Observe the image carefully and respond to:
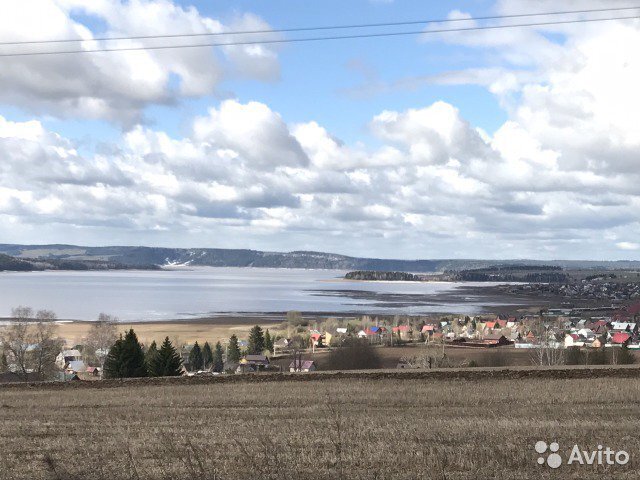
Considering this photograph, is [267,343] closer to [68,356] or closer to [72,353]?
[72,353]

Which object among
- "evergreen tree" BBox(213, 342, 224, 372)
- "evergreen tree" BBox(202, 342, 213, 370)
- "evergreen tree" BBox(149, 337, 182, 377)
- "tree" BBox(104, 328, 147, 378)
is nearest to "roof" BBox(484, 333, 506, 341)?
"evergreen tree" BBox(213, 342, 224, 372)

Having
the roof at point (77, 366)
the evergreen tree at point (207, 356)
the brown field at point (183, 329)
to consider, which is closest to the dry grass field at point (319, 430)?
the evergreen tree at point (207, 356)

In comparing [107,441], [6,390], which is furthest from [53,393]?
[107,441]

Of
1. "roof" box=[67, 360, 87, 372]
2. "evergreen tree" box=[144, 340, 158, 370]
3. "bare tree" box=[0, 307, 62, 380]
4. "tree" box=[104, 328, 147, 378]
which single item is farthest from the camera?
"roof" box=[67, 360, 87, 372]

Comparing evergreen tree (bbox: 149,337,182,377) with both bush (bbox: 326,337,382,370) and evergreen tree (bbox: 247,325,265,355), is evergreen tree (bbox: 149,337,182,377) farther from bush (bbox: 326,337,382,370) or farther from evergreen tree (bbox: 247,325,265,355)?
evergreen tree (bbox: 247,325,265,355)

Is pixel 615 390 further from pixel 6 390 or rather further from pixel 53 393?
pixel 6 390

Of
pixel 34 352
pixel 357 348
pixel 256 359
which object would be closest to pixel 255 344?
pixel 256 359
